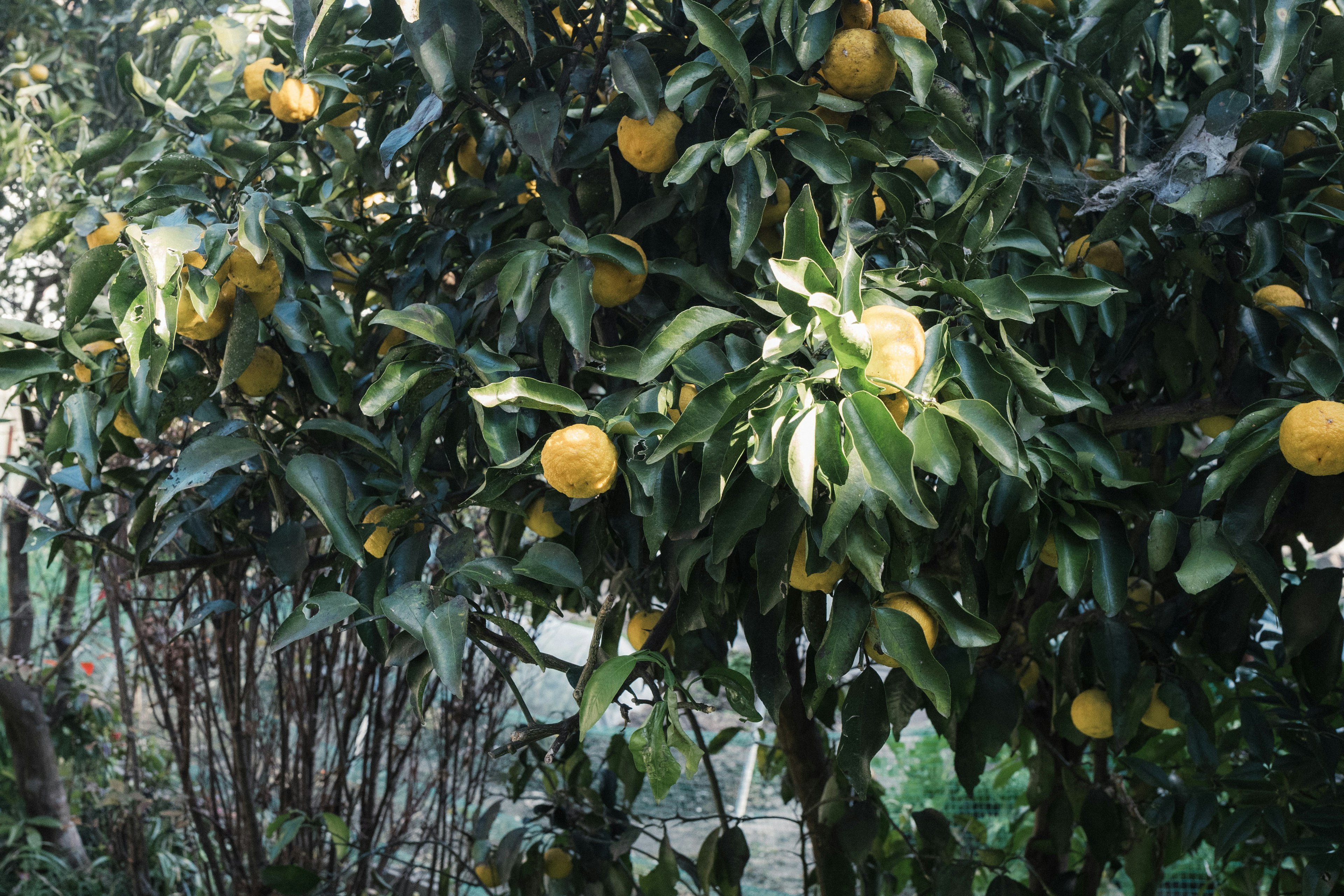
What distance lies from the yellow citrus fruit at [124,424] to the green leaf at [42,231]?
242mm

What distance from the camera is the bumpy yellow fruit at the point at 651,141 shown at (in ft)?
2.98

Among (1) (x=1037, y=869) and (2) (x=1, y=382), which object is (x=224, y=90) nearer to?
(2) (x=1, y=382)

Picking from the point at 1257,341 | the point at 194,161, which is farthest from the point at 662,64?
the point at 1257,341

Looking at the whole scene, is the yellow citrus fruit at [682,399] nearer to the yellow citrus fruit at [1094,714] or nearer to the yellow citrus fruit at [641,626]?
the yellow citrus fruit at [641,626]

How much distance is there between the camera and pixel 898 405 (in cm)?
72

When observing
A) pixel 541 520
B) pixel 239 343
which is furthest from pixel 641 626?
pixel 239 343

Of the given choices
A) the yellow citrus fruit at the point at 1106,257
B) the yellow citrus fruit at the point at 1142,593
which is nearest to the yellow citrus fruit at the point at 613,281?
the yellow citrus fruit at the point at 1106,257

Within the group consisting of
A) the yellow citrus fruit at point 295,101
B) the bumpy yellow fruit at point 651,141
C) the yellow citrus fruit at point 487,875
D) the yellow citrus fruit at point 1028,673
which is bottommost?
the yellow citrus fruit at point 487,875

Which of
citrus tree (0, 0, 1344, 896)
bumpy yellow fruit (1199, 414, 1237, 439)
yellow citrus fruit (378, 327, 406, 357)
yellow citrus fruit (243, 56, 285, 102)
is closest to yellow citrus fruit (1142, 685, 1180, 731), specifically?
citrus tree (0, 0, 1344, 896)

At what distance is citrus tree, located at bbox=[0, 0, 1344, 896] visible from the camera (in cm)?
76

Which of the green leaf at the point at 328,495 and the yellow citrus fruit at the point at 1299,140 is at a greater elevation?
the yellow citrus fruit at the point at 1299,140

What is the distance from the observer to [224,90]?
4.42 feet

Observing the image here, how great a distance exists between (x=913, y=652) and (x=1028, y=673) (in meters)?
0.76

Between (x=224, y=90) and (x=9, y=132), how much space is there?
0.62 meters
